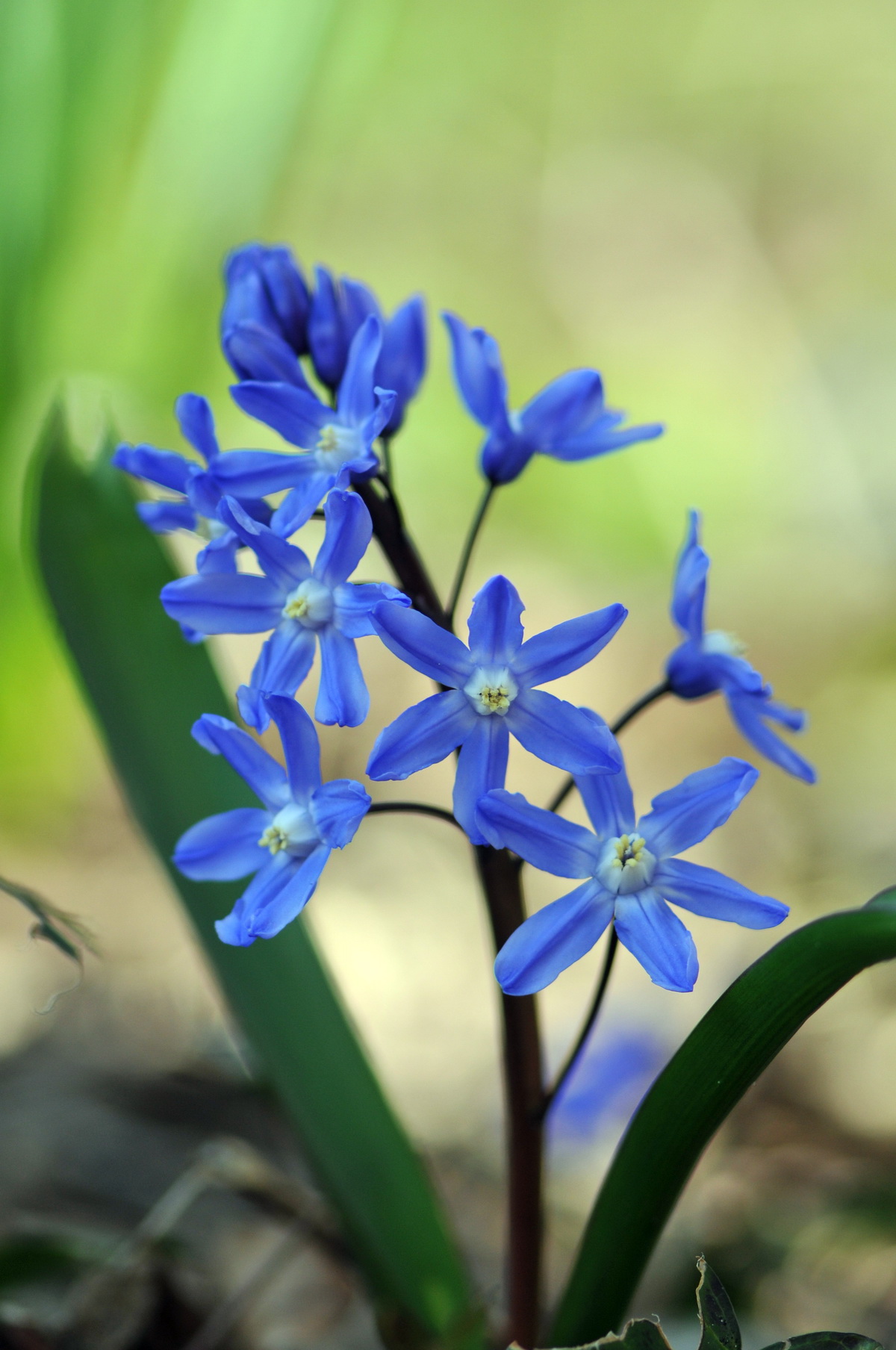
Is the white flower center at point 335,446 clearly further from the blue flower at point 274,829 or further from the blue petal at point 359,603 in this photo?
the blue flower at point 274,829

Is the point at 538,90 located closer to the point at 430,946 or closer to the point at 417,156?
the point at 417,156

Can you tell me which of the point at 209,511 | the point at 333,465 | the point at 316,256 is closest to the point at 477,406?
the point at 333,465

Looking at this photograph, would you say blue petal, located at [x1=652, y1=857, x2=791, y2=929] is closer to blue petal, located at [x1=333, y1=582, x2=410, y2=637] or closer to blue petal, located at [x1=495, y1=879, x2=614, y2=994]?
blue petal, located at [x1=495, y1=879, x2=614, y2=994]

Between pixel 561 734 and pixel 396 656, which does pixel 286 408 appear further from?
pixel 561 734

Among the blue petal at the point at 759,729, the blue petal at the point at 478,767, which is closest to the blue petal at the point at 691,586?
the blue petal at the point at 759,729

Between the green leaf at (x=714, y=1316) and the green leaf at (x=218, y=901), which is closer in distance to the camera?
the green leaf at (x=714, y=1316)

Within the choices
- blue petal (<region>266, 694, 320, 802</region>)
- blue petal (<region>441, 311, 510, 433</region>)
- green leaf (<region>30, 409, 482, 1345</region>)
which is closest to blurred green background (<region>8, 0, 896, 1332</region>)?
green leaf (<region>30, 409, 482, 1345</region>)

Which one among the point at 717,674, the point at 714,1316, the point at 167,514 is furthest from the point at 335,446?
the point at 714,1316
